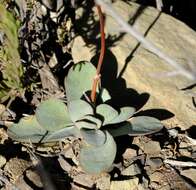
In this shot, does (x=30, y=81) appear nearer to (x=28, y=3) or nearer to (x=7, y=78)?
(x=7, y=78)

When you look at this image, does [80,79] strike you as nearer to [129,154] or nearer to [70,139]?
[70,139]

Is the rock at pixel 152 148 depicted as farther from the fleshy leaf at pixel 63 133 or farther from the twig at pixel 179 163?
the fleshy leaf at pixel 63 133

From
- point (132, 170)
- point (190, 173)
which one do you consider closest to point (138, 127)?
point (132, 170)

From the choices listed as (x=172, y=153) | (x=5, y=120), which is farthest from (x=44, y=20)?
(x=172, y=153)

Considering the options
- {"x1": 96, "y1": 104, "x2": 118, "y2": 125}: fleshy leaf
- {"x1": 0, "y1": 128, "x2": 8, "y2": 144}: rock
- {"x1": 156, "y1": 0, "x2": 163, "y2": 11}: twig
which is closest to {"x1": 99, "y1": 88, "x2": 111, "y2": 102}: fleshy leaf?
{"x1": 96, "y1": 104, "x2": 118, "y2": 125}: fleshy leaf

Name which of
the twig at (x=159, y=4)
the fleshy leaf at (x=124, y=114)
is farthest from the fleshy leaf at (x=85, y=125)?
the twig at (x=159, y=4)

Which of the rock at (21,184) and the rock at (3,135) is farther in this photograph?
the rock at (3,135)
